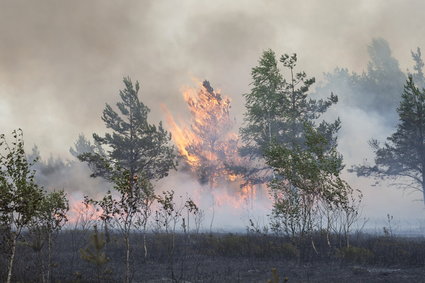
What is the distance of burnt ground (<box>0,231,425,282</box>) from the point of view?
597 inches

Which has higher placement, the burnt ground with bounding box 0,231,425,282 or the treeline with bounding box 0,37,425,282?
the treeline with bounding box 0,37,425,282

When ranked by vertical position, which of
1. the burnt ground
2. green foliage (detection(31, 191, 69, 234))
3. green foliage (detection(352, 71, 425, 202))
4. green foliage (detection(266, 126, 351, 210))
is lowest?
the burnt ground

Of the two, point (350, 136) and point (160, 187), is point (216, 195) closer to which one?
point (160, 187)

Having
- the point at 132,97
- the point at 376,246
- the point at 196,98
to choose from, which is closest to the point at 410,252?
the point at 376,246

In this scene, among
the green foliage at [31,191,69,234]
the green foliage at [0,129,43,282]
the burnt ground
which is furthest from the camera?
the burnt ground

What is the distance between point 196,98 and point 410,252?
139 ft

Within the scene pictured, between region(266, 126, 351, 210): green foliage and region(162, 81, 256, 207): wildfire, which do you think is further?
region(162, 81, 256, 207): wildfire

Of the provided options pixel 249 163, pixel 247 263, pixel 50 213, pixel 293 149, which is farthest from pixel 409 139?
pixel 50 213

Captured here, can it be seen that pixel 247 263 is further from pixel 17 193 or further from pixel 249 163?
pixel 249 163

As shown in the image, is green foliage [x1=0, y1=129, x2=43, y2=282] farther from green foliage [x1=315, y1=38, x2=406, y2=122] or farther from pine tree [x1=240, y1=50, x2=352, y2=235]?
green foliage [x1=315, y1=38, x2=406, y2=122]

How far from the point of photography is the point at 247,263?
1934 cm

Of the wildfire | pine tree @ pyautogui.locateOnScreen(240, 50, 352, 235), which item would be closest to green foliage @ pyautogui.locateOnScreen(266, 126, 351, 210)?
pine tree @ pyautogui.locateOnScreen(240, 50, 352, 235)

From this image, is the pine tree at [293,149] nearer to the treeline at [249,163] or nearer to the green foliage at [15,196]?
the treeline at [249,163]

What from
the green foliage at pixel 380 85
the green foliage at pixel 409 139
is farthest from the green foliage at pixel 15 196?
the green foliage at pixel 380 85
